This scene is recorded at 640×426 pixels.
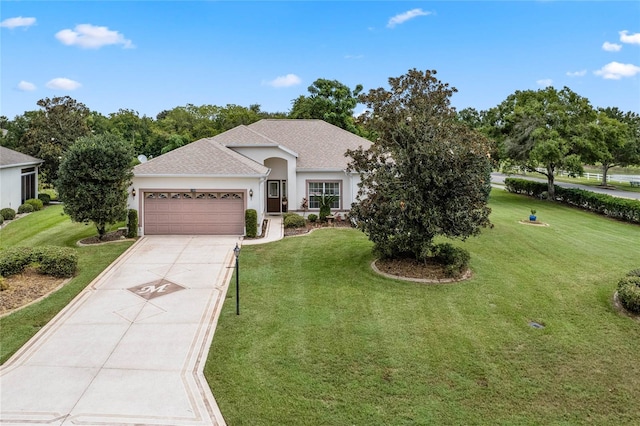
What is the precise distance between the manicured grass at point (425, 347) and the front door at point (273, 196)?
31.3 ft

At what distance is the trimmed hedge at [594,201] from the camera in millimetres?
23578

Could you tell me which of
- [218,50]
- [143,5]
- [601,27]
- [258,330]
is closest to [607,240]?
[601,27]

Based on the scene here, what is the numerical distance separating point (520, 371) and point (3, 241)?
2096cm

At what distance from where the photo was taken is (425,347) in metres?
8.30

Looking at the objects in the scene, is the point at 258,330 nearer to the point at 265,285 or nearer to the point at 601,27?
the point at 265,285

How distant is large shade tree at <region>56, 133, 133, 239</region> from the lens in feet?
52.2

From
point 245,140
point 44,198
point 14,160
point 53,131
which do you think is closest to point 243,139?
point 245,140

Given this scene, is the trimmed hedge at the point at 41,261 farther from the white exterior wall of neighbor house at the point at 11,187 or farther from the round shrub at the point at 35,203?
the round shrub at the point at 35,203

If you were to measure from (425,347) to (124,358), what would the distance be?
19.3 ft

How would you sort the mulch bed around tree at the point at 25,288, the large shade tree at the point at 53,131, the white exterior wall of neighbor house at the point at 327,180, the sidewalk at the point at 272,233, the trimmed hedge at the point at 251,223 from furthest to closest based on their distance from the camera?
the large shade tree at the point at 53,131 → the white exterior wall of neighbor house at the point at 327,180 → the trimmed hedge at the point at 251,223 → the sidewalk at the point at 272,233 → the mulch bed around tree at the point at 25,288

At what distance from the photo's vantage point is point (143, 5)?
20812 millimetres

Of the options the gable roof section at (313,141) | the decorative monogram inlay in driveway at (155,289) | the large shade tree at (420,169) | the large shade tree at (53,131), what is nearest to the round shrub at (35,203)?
the large shade tree at (53,131)

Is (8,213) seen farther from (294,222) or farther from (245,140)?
(294,222)

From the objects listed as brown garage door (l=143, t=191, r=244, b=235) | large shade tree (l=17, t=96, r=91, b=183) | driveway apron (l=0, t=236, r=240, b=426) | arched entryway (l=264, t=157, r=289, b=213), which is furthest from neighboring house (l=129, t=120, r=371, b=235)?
large shade tree (l=17, t=96, r=91, b=183)
